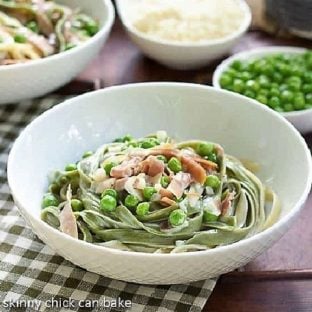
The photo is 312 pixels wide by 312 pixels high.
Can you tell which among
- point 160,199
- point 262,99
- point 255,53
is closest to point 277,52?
point 255,53

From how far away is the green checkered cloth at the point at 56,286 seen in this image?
1.34m

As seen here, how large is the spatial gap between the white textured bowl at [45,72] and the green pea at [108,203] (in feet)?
1.64

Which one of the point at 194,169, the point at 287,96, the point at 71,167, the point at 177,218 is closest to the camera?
the point at 177,218

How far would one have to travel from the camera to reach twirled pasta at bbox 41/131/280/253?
137cm

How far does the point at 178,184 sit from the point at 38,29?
0.80m

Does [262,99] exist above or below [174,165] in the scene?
below

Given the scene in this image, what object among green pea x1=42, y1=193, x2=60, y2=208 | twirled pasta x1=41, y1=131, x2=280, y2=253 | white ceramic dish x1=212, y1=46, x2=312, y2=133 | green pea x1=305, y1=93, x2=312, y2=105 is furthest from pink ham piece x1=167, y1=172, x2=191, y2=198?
green pea x1=305, y1=93, x2=312, y2=105

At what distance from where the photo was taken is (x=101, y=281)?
4.56 feet

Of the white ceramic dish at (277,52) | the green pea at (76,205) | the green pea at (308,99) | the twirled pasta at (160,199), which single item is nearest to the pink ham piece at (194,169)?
the twirled pasta at (160,199)

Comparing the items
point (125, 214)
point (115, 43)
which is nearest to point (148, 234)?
point (125, 214)

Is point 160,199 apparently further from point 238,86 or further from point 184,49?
point 184,49

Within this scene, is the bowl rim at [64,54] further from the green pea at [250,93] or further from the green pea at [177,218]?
the green pea at [177,218]

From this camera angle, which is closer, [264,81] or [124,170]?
[124,170]

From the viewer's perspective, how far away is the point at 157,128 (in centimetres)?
174
